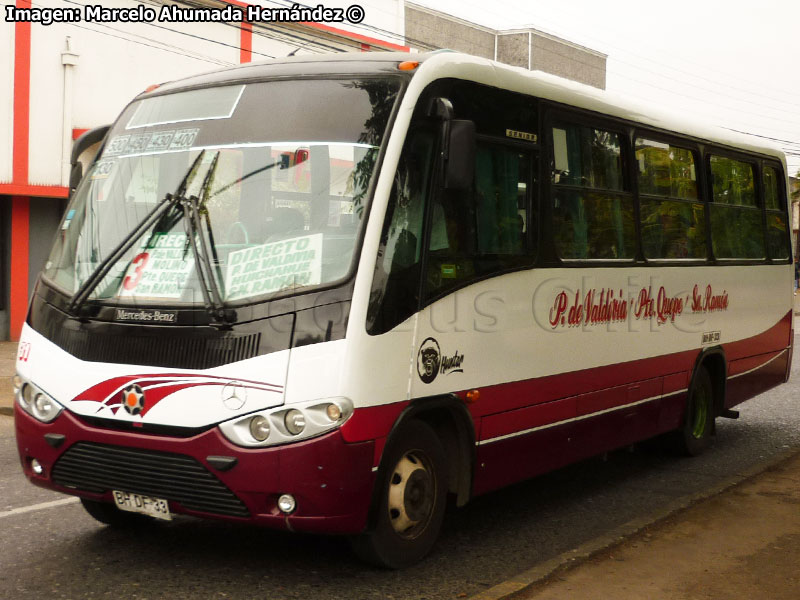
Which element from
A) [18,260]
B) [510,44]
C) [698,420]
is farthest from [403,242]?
[510,44]

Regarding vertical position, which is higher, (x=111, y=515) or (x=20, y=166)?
(x=20, y=166)

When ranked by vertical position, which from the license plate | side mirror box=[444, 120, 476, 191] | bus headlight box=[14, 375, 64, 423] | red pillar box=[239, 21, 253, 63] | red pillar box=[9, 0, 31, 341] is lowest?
the license plate

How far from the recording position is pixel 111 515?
20.4ft

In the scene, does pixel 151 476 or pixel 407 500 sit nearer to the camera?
pixel 151 476

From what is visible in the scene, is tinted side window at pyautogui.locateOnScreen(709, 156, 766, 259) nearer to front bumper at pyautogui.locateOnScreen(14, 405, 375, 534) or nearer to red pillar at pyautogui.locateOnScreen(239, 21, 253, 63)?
front bumper at pyautogui.locateOnScreen(14, 405, 375, 534)

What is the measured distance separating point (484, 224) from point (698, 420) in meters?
4.35

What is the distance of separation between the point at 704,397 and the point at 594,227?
2.94 meters

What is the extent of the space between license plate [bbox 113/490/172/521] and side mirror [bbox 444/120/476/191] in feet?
7.04

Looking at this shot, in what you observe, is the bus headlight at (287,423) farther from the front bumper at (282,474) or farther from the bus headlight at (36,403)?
the bus headlight at (36,403)

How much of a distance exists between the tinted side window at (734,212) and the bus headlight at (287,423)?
217 inches

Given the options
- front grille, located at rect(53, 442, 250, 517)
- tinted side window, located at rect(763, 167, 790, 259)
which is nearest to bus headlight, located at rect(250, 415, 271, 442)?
front grille, located at rect(53, 442, 250, 517)

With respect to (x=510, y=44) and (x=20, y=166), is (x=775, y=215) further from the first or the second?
(x=510, y=44)

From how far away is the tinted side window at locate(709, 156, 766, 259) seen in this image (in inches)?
380

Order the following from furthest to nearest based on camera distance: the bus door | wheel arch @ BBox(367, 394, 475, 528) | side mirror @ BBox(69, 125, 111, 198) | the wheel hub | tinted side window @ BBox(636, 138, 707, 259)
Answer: tinted side window @ BBox(636, 138, 707, 259)
side mirror @ BBox(69, 125, 111, 198)
wheel arch @ BBox(367, 394, 475, 528)
the bus door
the wheel hub
